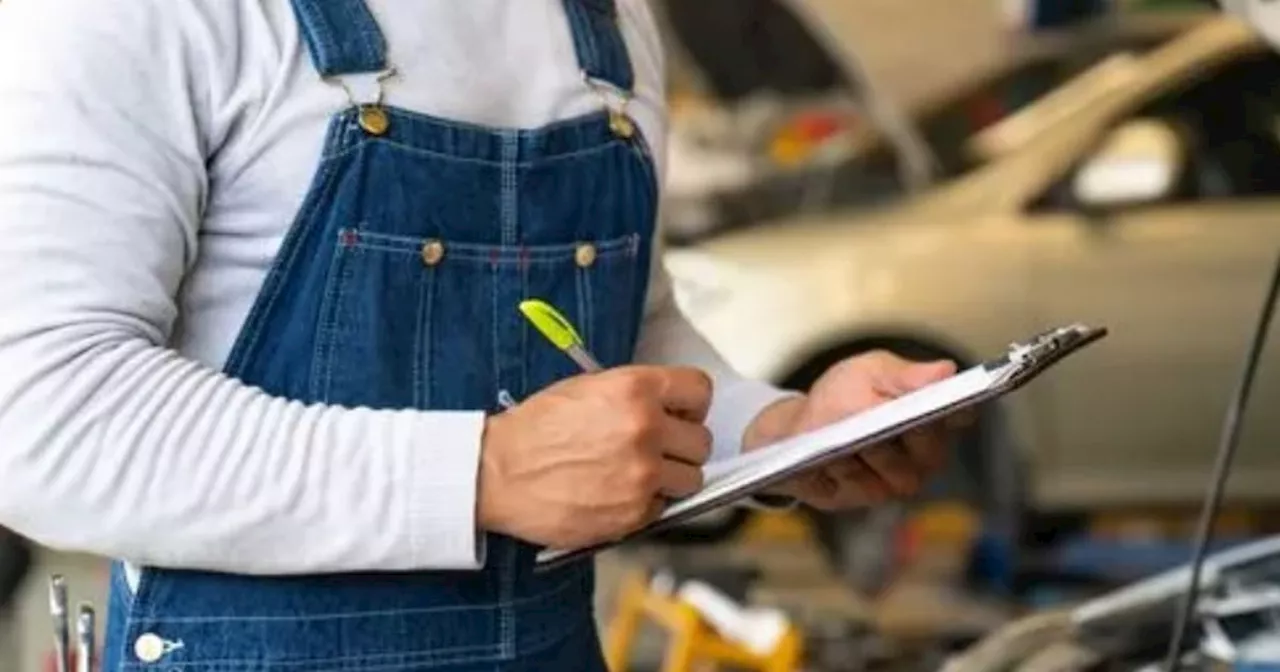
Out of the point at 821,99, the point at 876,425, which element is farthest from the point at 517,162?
the point at 821,99

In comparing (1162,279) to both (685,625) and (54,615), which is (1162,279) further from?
(54,615)

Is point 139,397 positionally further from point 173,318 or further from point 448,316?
point 448,316

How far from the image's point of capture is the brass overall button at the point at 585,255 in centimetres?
128

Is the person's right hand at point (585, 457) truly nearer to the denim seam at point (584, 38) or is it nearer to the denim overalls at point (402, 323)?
the denim overalls at point (402, 323)

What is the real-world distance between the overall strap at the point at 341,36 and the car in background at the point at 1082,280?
383 cm

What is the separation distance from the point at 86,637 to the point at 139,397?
22 cm

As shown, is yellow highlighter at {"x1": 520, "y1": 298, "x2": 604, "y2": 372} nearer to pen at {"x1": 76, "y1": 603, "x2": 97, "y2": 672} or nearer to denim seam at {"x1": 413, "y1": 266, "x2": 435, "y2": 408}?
denim seam at {"x1": 413, "y1": 266, "x2": 435, "y2": 408}

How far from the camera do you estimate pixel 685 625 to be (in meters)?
2.86

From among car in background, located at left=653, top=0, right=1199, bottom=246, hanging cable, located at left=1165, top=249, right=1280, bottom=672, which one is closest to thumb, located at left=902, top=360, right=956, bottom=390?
hanging cable, located at left=1165, top=249, right=1280, bottom=672

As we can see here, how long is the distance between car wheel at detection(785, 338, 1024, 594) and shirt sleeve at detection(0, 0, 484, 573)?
3.83 m

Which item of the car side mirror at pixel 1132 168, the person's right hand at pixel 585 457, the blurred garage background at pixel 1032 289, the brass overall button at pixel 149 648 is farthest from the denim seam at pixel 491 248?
the car side mirror at pixel 1132 168

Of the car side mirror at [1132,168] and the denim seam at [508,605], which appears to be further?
the car side mirror at [1132,168]

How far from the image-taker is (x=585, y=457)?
1126 millimetres

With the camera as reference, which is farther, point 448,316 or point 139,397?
point 448,316
